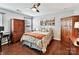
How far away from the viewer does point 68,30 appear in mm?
1873

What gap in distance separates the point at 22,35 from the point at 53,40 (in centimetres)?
72

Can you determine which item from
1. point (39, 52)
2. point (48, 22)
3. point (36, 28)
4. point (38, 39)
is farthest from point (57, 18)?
point (39, 52)

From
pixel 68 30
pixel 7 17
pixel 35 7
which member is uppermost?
pixel 35 7

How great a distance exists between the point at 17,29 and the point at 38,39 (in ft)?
1.81

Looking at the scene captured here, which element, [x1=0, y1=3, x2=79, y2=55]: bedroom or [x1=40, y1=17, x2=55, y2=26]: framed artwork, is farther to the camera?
[x1=40, y1=17, x2=55, y2=26]: framed artwork

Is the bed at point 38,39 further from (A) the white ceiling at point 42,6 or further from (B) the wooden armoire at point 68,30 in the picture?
(A) the white ceiling at point 42,6

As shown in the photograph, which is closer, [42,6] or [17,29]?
[42,6]

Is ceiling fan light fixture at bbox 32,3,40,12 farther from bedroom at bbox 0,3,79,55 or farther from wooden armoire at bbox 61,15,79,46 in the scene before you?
wooden armoire at bbox 61,15,79,46

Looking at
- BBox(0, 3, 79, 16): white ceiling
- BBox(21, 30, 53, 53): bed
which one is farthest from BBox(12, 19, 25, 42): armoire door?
BBox(0, 3, 79, 16): white ceiling

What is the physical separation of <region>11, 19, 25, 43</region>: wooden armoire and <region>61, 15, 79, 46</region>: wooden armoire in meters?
0.92

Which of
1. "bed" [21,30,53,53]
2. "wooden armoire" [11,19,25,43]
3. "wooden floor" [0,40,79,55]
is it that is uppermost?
"wooden armoire" [11,19,25,43]

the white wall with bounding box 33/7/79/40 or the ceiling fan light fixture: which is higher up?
the ceiling fan light fixture

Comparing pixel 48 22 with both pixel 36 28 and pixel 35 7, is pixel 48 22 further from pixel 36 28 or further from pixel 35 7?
pixel 35 7

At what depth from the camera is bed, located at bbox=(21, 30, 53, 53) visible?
6.47 feet
